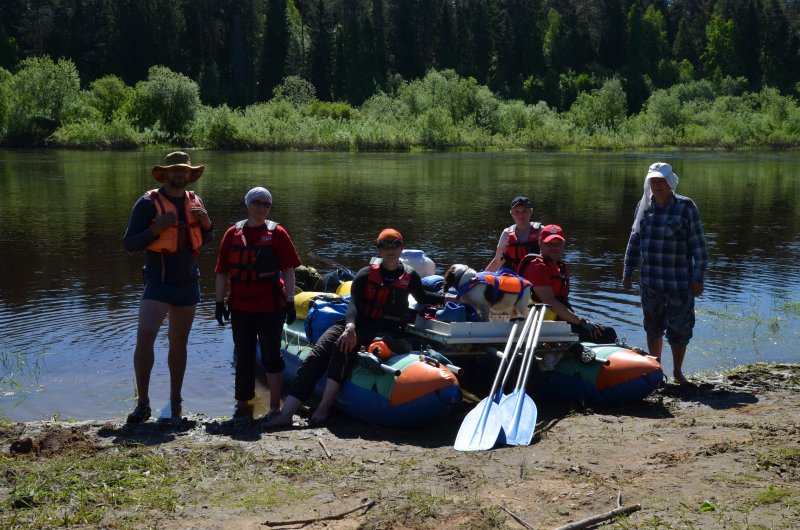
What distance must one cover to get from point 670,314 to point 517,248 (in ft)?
5.10

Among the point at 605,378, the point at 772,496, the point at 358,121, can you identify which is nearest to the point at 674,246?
the point at 605,378

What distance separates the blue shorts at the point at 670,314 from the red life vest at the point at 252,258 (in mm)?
3315

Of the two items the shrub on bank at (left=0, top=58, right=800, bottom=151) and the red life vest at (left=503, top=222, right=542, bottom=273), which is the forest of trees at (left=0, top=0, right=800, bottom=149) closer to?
the shrub on bank at (left=0, top=58, right=800, bottom=151)

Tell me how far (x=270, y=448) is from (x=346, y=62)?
344 feet

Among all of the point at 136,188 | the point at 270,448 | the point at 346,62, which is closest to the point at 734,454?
the point at 270,448

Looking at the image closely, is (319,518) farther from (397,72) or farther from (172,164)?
(397,72)

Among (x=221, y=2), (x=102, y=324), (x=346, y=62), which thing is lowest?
(x=102, y=324)

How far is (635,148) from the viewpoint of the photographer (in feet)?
228

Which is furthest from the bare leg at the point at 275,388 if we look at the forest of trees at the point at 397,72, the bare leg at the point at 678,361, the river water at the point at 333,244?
the forest of trees at the point at 397,72

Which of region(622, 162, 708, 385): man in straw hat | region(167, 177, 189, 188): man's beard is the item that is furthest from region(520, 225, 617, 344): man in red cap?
region(167, 177, 189, 188): man's beard

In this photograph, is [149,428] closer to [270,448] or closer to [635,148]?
[270,448]

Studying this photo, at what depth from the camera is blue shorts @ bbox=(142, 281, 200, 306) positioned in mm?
6992

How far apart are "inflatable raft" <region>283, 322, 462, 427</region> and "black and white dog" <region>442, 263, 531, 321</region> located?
2.30 feet

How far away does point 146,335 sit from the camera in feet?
22.9
